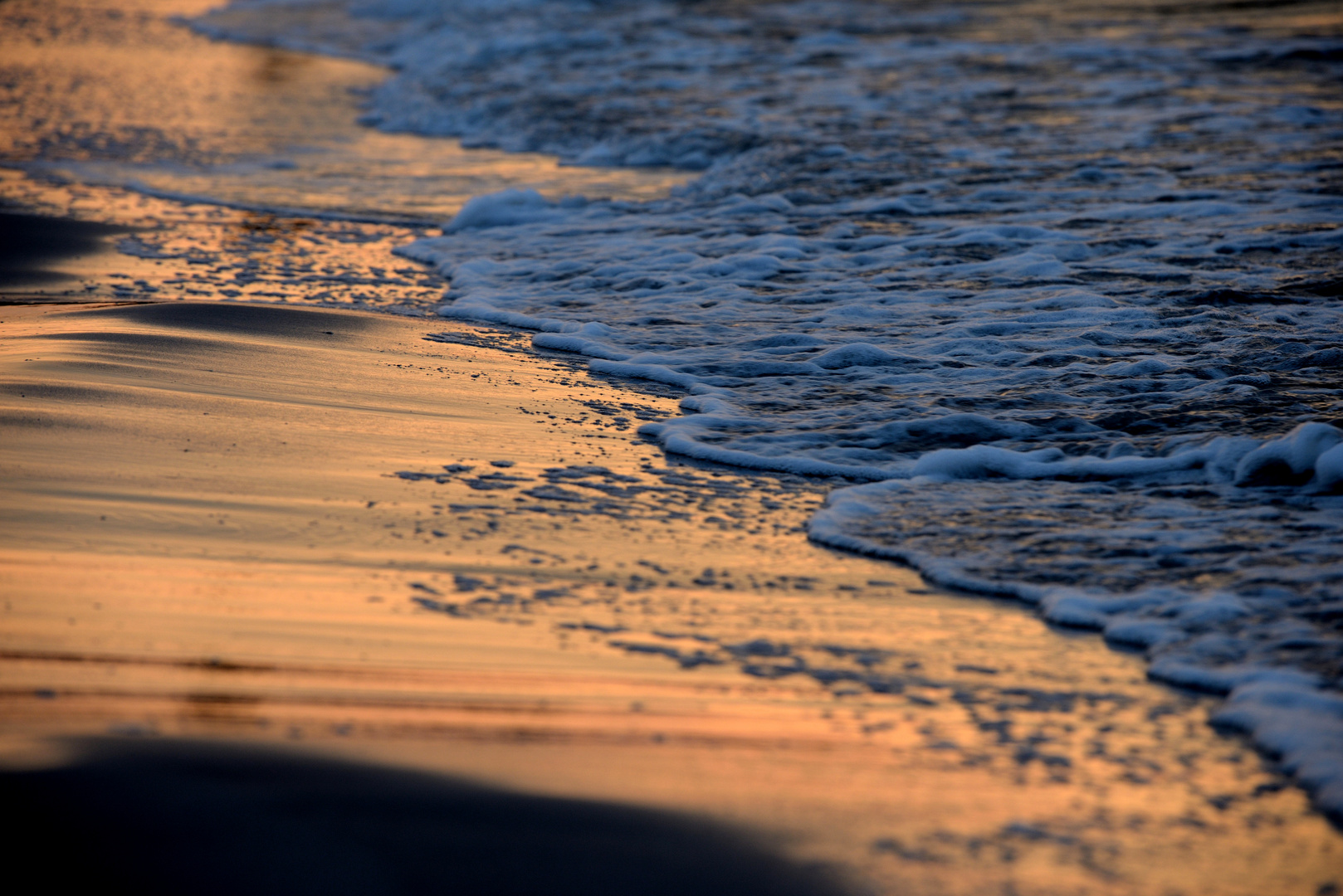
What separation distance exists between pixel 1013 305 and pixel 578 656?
11.2 feet

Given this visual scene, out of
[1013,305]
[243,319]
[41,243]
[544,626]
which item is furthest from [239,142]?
[544,626]

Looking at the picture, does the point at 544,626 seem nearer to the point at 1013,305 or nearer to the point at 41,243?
the point at 1013,305

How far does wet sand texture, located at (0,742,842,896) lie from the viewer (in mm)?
1623

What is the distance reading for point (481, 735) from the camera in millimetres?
1943

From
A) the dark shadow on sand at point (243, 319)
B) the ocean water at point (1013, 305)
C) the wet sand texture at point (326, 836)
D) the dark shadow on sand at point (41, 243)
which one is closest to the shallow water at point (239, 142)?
the ocean water at point (1013, 305)

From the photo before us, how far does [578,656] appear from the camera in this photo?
2.24 metres

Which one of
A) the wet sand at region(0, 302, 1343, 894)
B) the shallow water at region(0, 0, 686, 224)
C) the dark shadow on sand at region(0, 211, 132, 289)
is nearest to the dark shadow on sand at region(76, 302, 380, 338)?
the wet sand at region(0, 302, 1343, 894)

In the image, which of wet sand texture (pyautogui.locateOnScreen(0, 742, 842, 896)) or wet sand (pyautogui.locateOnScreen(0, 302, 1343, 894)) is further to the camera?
wet sand (pyautogui.locateOnScreen(0, 302, 1343, 894))

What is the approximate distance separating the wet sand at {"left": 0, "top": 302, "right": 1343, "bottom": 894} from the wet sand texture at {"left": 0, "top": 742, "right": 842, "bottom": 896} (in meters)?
0.03

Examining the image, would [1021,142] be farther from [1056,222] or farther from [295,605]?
[295,605]

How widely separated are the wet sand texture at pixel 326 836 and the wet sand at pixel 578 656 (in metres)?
0.03

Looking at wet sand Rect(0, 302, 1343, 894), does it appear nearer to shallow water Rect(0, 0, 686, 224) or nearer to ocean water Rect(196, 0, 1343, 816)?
ocean water Rect(196, 0, 1343, 816)

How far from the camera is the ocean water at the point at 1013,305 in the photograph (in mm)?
2705

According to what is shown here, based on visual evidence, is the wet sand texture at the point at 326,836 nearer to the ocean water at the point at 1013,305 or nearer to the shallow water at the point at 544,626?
the shallow water at the point at 544,626
